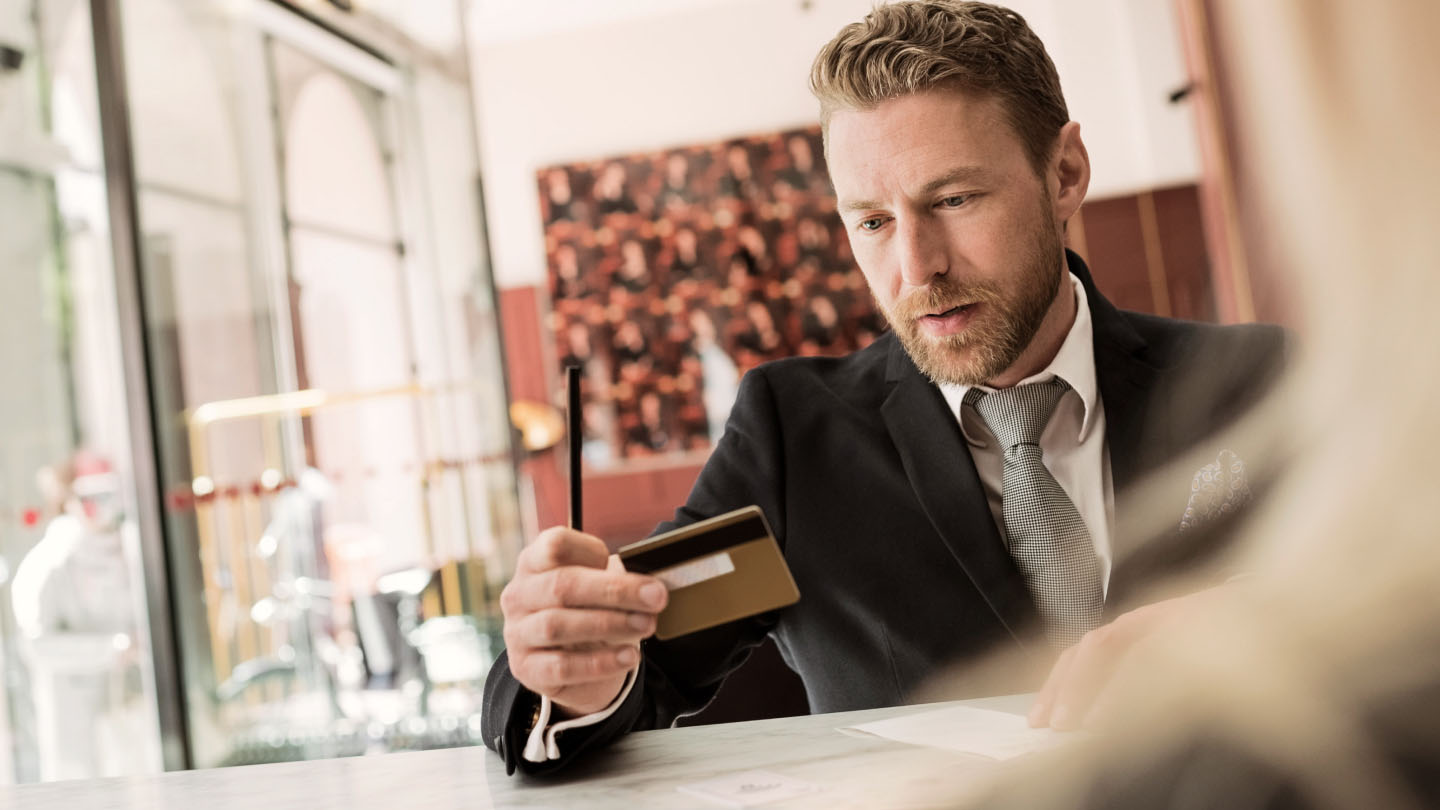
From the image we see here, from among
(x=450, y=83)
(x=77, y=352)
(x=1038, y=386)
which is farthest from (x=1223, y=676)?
(x=450, y=83)

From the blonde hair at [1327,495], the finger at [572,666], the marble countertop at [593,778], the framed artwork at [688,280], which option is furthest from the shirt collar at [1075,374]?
the framed artwork at [688,280]

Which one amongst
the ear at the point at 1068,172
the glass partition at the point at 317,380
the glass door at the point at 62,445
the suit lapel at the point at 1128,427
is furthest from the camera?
the glass partition at the point at 317,380

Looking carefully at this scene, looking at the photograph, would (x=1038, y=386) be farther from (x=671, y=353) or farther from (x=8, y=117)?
(x=671, y=353)

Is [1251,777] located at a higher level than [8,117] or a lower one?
lower

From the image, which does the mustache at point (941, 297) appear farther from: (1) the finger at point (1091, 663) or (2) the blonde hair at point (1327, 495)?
(2) the blonde hair at point (1327, 495)

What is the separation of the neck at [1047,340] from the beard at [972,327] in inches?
1.1

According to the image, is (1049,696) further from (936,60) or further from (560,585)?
(936,60)

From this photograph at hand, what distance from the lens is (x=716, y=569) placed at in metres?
0.72

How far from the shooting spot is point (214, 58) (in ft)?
11.8

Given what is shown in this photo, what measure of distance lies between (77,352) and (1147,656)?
350cm

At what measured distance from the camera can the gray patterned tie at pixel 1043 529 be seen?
1082 mm

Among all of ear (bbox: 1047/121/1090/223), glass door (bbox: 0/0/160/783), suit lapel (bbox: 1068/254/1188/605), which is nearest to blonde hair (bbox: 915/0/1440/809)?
suit lapel (bbox: 1068/254/1188/605)

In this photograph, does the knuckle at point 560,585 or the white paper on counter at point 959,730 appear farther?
the knuckle at point 560,585

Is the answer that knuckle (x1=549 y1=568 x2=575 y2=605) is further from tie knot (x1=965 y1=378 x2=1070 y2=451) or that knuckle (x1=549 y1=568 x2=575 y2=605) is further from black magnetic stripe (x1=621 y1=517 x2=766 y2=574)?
tie knot (x1=965 y1=378 x2=1070 y2=451)
